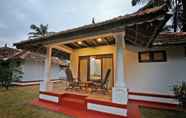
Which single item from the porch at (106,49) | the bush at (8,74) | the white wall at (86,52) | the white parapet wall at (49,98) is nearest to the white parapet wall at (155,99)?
the porch at (106,49)

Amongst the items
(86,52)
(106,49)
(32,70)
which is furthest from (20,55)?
(106,49)

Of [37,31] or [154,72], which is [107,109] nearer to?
[154,72]

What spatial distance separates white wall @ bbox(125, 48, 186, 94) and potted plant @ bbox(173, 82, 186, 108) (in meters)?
0.48

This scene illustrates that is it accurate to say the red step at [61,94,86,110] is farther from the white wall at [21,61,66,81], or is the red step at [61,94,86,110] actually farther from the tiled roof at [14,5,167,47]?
the white wall at [21,61,66,81]

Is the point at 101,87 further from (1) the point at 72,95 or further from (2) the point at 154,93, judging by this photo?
(2) the point at 154,93

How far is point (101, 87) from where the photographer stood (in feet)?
19.4

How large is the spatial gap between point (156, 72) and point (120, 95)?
332 centimetres

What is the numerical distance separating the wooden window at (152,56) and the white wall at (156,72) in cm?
16

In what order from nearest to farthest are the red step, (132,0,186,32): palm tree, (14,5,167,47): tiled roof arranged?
(14,5,167,47): tiled roof
the red step
(132,0,186,32): palm tree

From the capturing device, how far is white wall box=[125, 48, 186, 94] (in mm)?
6168

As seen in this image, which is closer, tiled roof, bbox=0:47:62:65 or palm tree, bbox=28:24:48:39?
tiled roof, bbox=0:47:62:65

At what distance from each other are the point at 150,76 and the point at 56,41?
5.10 m

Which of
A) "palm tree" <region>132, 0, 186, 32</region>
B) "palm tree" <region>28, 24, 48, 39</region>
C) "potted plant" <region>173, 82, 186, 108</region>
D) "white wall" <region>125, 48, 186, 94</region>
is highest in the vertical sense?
"palm tree" <region>28, 24, 48, 39</region>

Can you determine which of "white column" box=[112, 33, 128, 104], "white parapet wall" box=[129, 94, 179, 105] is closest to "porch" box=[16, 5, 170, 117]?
"white column" box=[112, 33, 128, 104]
